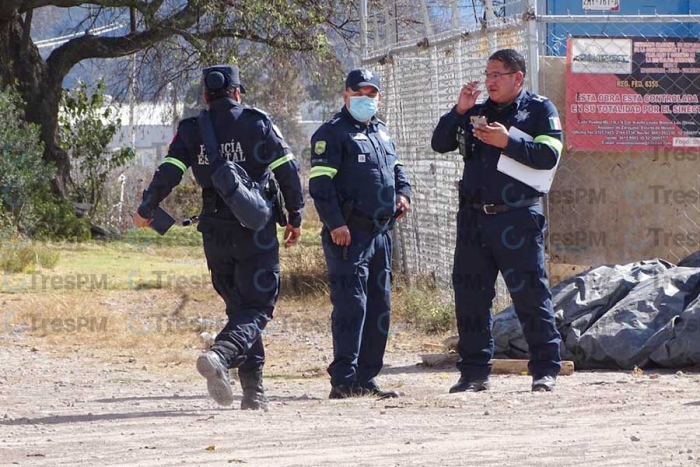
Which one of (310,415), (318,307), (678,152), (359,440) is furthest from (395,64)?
(359,440)

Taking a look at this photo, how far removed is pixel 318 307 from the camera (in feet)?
40.2

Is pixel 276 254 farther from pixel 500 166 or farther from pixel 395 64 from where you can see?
pixel 395 64

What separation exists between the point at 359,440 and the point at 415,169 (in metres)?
6.31

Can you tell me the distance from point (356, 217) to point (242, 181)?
0.81m

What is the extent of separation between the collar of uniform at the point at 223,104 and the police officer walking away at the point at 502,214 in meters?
1.27

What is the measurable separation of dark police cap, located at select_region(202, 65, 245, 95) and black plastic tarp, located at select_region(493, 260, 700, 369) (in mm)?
2829

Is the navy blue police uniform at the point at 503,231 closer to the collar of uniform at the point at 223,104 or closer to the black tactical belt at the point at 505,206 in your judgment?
the black tactical belt at the point at 505,206

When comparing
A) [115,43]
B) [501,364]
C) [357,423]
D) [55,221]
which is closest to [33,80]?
[115,43]

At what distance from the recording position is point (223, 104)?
666cm

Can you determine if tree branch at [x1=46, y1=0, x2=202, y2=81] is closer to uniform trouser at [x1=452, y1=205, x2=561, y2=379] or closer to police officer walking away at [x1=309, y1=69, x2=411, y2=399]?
police officer walking away at [x1=309, y1=69, x2=411, y2=399]

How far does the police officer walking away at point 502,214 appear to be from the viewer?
695cm

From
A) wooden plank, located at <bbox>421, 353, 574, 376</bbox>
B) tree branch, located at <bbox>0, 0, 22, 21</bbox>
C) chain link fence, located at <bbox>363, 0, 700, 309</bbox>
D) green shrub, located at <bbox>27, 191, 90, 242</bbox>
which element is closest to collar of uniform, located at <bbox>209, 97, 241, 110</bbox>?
wooden plank, located at <bbox>421, 353, 574, 376</bbox>

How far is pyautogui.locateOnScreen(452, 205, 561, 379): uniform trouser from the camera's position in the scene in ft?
22.9

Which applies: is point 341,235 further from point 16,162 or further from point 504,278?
point 16,162
